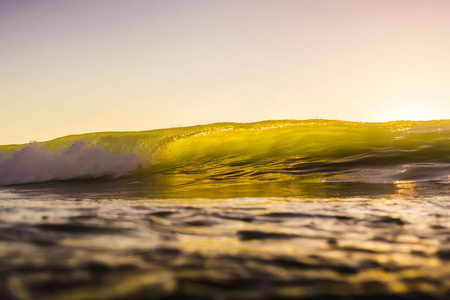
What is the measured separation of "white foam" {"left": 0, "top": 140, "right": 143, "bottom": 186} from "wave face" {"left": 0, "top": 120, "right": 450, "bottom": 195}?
2 centimetres

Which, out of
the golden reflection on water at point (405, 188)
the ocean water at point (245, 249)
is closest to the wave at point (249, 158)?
the golden reflection on water at point (405, 188)

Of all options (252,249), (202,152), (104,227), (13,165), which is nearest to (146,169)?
(202,152)

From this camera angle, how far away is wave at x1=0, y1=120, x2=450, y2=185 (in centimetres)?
722

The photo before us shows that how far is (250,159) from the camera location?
10562mm

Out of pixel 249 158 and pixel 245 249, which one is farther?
pixel 249 158

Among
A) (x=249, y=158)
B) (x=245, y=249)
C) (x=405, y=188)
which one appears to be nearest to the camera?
(x=245, y=249)

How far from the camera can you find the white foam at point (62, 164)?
9992 millimetres

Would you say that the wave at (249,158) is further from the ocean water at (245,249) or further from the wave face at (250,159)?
the ocean water at (245,249)

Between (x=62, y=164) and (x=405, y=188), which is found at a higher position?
(x=62, y=164)

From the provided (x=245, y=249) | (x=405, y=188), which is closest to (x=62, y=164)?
(x=405, y=188)

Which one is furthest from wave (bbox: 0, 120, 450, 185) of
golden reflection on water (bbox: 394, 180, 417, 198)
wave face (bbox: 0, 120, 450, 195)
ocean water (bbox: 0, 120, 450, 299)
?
ocean water (bbox: 0, 120, 450, 299)

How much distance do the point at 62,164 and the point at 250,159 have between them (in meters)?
5.45

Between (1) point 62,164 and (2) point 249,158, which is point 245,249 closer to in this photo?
(2) point 249,158

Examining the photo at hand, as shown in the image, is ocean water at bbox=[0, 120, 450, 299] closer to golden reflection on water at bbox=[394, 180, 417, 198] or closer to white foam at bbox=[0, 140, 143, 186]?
golden reflection on water at bbox=[394, 180, 417, 198]
